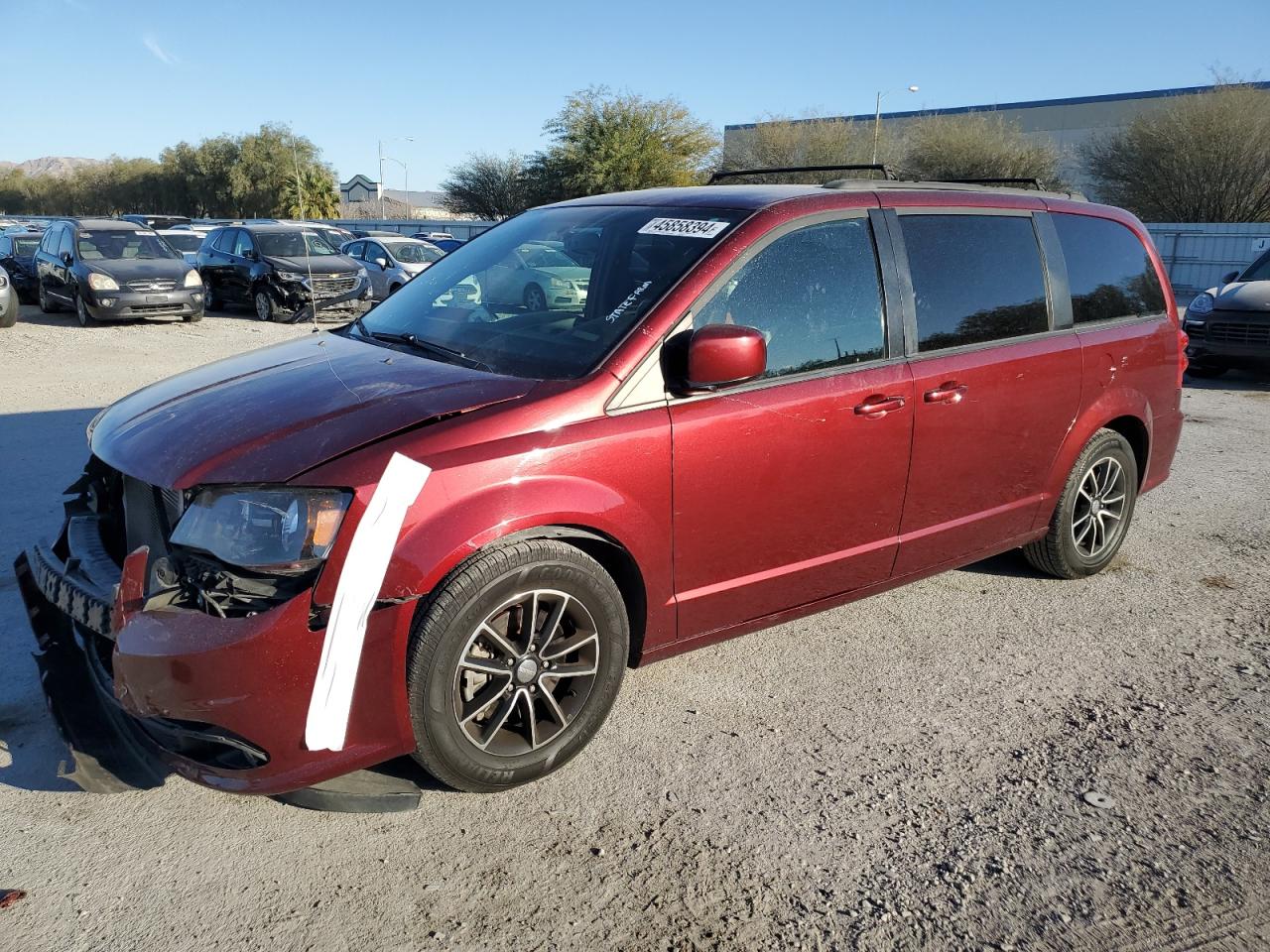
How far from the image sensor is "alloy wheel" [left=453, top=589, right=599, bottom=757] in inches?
117

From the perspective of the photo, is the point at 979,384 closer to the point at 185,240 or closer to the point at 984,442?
the point at 984,442

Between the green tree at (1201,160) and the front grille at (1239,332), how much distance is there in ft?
82.5

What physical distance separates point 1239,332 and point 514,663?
10.7m

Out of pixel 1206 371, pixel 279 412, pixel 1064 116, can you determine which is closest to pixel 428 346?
pixel 279 412

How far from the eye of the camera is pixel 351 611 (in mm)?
2680

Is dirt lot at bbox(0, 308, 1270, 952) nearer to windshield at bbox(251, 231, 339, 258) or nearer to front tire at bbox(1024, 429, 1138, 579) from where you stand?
front tire at bbox(1024, 429, 1138, 579)

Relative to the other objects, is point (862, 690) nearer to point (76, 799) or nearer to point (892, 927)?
point (892, 927)

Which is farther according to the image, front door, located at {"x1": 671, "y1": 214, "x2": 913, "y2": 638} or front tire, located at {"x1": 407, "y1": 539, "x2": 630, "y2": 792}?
front door, located at {"x1": 671, "y1": 214, "x2": 913, "y2": 638}

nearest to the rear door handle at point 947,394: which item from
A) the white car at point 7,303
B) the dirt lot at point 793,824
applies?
the dirt lot at point 793,824

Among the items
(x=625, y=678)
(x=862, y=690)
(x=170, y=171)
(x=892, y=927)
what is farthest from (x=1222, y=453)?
(x=170, y=171)

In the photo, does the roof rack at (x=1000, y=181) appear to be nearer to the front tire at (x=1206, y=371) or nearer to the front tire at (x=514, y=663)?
the front tire at (x=514, y=663)

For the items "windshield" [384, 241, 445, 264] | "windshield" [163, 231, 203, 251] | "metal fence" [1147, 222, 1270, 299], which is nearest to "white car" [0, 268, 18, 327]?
"windshield" [384, 241, 445, 264]

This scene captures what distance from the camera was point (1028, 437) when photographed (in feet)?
14.4

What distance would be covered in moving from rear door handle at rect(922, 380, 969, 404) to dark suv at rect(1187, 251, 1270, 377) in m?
8.64
